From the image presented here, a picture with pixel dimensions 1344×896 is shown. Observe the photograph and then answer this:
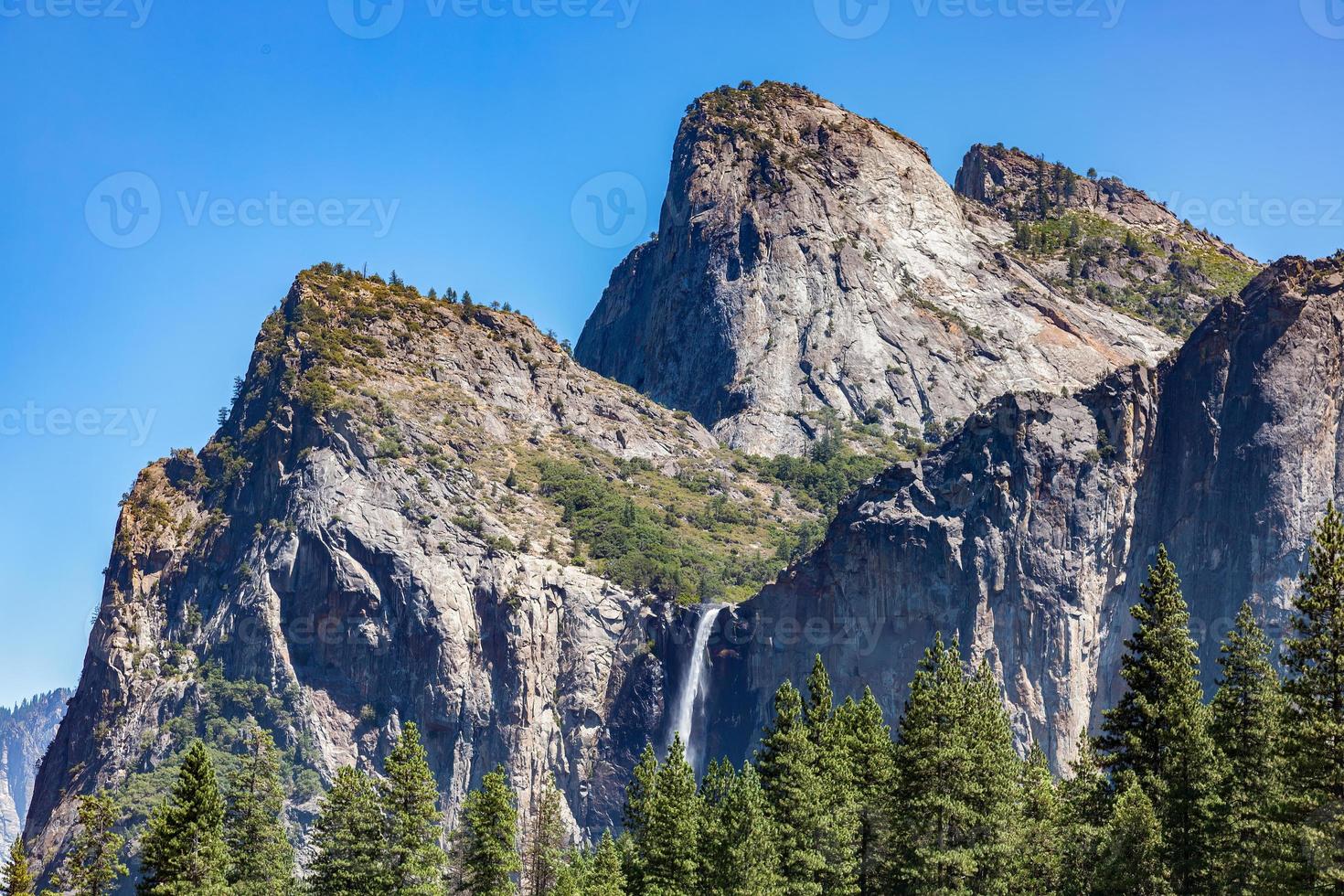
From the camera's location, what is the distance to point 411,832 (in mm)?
82062

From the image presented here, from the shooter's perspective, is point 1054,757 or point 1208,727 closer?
point 1208,727

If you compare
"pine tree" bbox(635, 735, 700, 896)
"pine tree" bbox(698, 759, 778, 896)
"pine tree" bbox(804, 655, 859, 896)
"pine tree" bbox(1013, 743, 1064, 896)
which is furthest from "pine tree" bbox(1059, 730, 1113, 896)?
"pine tree" bbox(635, 735, 700, 896)

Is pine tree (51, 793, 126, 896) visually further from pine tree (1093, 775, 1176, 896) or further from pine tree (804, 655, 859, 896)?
pine tree (1093, 775, 1176, 896)

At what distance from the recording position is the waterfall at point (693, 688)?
175250 mm

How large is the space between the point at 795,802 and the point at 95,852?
32.0 meters

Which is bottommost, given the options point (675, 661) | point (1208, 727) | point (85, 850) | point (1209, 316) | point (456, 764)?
point (85, 850)

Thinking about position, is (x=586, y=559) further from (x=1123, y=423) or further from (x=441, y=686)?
(x=1123, y=423)

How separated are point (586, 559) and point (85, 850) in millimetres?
110413

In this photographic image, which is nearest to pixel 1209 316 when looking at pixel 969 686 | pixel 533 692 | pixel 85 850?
pixel 533 692

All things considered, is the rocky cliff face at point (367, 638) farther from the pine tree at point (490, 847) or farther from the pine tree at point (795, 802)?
the pine tree at point (795, 802)

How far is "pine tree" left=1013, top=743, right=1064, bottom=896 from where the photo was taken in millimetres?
76625

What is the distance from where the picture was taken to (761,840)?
7912 cm

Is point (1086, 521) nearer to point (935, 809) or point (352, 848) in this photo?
point (935, 809)

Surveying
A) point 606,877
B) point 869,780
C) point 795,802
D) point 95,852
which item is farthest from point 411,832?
point 869,780
